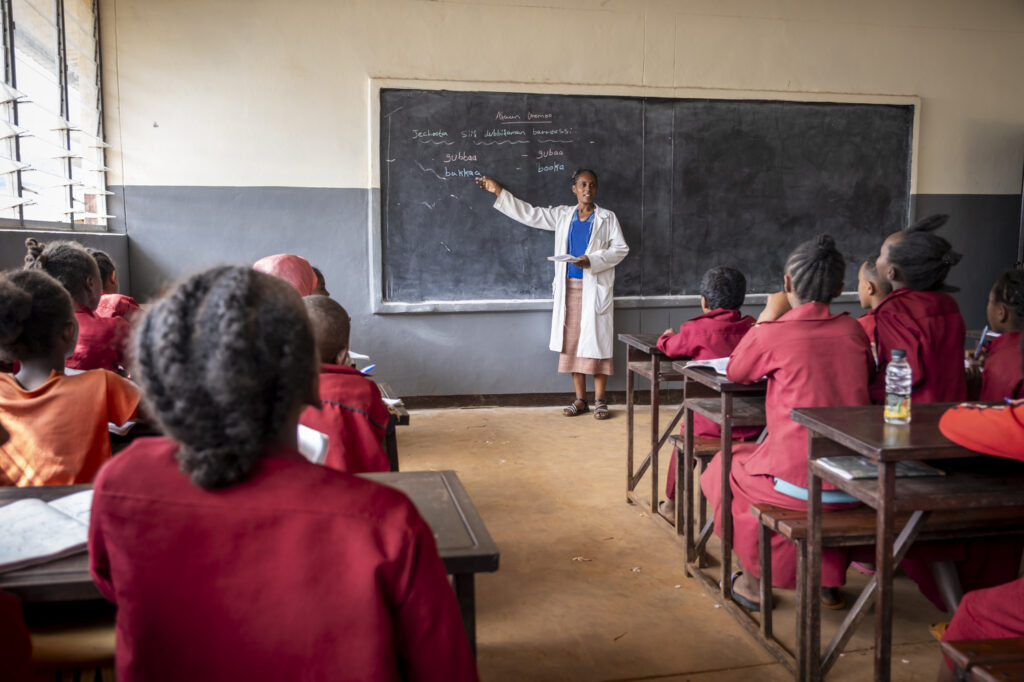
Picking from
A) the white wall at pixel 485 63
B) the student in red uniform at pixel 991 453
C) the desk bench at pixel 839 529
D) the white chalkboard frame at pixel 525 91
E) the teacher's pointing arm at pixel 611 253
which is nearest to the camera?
the student in red uniform at pixel 991 453

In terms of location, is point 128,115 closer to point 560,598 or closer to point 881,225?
point 560,598

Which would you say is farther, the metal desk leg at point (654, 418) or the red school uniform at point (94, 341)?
the metal desk leg at point (654, 418)

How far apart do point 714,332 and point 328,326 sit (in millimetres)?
1697

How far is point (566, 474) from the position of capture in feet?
13.8

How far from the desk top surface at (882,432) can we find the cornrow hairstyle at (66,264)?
Answer: 87.8 inches

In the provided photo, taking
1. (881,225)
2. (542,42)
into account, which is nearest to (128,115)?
(542,42)

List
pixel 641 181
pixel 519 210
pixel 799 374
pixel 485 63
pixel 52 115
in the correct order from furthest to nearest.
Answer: pixel 641 181, pixel 519 210, pixel 485 63, pixel 52 115, pixel 799 374

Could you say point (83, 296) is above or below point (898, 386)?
above

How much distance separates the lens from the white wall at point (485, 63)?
504 centimetres

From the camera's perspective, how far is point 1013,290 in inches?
103

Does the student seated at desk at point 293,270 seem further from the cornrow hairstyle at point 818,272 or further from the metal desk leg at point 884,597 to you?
the metal desk leg at point 884,597

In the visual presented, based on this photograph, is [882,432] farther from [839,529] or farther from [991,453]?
[839,529]

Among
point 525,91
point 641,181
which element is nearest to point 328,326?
point 525,91

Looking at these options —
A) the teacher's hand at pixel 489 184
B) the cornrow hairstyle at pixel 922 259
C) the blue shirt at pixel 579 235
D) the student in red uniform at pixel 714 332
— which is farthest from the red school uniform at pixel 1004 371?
the teacher's hand at pixel 489 184
